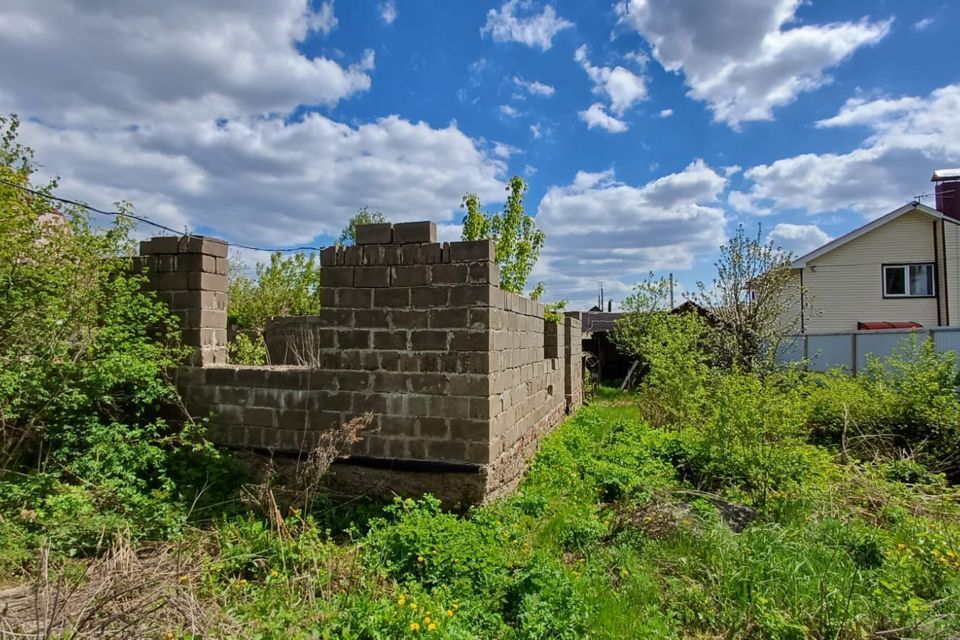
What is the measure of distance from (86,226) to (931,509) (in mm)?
8482

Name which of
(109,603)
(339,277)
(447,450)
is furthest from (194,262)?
(109,603)

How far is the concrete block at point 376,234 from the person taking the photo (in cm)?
503

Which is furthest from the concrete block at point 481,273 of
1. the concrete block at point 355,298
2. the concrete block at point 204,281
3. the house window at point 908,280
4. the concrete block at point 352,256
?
the house window at point 908,280

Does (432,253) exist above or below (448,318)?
above

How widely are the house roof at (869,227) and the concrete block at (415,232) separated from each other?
1795 cm

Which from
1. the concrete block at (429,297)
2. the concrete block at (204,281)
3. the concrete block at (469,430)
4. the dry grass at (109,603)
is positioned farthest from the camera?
the concrete block at (204,281)

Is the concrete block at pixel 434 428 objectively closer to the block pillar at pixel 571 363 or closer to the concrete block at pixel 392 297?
the concrete block at pixel 392 297

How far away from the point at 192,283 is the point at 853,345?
46.8 feet

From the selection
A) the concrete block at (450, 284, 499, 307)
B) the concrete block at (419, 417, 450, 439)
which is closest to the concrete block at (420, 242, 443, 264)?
the concrete block at (450, 284, 499, 307)

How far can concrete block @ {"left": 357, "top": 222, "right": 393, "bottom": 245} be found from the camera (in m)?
5.03

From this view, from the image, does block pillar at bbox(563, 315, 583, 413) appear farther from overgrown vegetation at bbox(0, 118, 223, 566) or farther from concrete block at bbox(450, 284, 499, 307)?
overgrown vegetation at bbox(0, 118, 223, 566)

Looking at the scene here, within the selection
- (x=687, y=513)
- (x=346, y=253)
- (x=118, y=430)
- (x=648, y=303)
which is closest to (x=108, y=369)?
(x=118, y=430)

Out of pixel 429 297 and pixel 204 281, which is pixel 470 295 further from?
pixel 204 281

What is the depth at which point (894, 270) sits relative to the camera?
20031 mm
